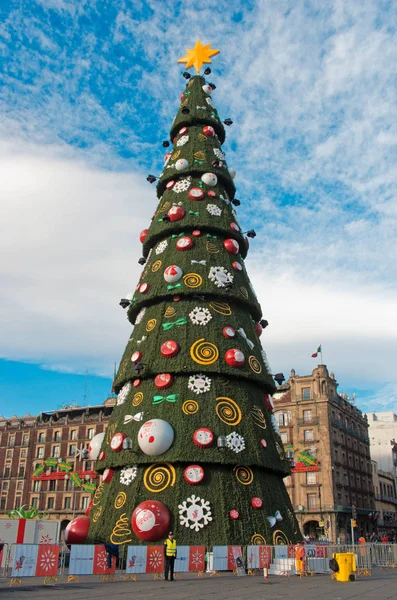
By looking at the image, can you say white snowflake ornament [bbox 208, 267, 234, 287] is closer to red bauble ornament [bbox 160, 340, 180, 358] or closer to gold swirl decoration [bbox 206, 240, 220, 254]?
gold swirl decoration [bbox 206, 240, 220, 254]

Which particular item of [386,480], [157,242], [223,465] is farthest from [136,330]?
[386,480]

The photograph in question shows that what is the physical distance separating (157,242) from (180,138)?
746 centimetres

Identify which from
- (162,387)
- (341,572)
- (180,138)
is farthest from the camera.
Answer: (180,138)

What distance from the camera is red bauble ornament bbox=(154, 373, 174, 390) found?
24594 millimetres

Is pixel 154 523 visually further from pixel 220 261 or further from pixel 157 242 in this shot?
pixel 157 242

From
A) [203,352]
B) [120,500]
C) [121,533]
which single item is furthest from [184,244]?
[121,533]

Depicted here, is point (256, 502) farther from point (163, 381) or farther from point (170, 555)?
point (163, 381)

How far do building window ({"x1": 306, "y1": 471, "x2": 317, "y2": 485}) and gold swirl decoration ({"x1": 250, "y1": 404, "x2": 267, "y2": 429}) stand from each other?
40.5 m

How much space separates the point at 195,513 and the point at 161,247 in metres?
13.9

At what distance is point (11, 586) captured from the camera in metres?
16.0

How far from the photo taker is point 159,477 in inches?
896

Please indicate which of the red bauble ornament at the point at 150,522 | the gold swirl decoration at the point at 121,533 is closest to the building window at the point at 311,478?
the gold swirl decoration at the point at 121,533

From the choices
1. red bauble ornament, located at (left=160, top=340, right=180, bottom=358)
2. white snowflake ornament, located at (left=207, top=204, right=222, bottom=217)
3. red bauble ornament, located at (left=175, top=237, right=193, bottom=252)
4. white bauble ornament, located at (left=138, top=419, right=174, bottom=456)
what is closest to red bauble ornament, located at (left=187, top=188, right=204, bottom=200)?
white snowflake ornament, located at (left=207, top=204, right=222, bottom=217)

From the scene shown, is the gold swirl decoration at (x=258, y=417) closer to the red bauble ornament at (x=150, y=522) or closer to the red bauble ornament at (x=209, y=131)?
the red bauble ornament at (x=150, y=522)
